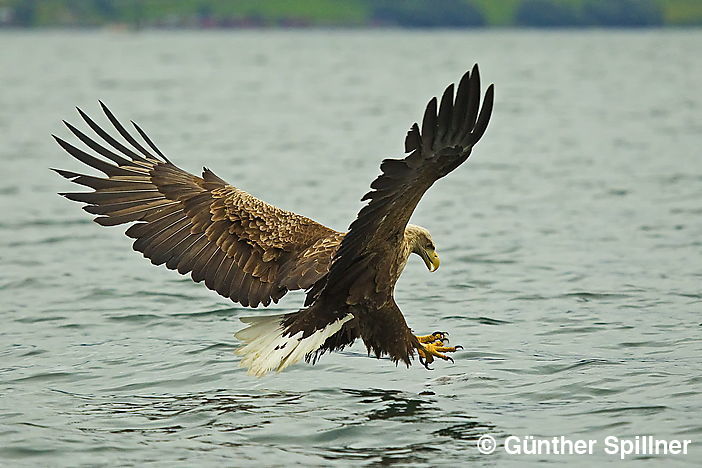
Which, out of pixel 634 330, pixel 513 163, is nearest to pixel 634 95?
pixel 513 163

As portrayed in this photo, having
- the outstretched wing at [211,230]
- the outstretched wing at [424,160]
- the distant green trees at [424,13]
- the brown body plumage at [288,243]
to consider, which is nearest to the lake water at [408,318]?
the brown body plumage at [288,243]

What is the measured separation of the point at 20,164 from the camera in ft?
58.7

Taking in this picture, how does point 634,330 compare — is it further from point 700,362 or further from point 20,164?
point 20,164

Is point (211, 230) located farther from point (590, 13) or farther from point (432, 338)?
point (590, 13)

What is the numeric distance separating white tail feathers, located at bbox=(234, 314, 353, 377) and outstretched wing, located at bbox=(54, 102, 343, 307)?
21 centimetres

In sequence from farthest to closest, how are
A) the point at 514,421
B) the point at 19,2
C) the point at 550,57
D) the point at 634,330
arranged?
the point at 19,2, the point at 550,57, the point at 634,330, the point at 514,421

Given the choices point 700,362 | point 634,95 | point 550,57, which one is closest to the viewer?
point 700,362

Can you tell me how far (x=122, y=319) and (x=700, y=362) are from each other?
Result: 404 centimetres

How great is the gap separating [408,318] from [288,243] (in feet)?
6.30

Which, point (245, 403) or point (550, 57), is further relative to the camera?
point (550, 57)

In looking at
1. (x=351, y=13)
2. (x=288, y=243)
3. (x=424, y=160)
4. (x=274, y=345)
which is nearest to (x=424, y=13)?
(x=351, y=13)

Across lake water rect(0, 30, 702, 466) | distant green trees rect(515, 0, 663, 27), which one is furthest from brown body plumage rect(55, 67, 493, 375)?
distant green trees rect(515, 0, 663, 27)

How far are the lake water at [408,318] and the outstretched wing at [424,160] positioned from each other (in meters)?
1.00

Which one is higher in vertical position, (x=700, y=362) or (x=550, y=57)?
(x=550, y=57)
